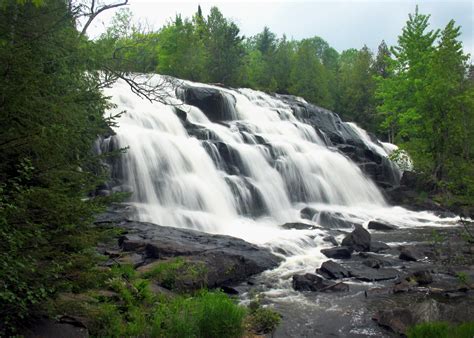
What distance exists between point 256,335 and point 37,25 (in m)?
6.47

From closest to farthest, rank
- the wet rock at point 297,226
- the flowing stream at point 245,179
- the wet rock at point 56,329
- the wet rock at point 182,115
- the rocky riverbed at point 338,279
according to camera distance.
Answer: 1. the wet rock at point 56,329
2. the rocky riverbed at point 338,279
3. the flowing stream at point 245,179
4. the wet rock at point 297,226
5. the wet rock at point 182,115

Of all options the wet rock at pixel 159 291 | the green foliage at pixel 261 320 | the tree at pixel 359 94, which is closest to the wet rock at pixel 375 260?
the green foliage at pixel 261 320

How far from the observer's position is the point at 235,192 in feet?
67.2

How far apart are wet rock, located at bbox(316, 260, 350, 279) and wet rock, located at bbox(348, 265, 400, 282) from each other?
0.24 metres

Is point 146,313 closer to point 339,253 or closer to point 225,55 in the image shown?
point 339,253

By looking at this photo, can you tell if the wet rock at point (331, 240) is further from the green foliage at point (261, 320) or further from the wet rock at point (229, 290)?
the green foliage at point (261, 320)

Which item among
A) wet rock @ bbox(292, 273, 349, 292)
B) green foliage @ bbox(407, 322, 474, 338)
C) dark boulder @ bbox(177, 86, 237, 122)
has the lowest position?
wet rock @ bbox(292, 273, 349, 292)

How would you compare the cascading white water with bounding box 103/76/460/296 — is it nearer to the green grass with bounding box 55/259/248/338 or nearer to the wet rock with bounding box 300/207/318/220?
the wet rock with bounding box 300/207/318/220

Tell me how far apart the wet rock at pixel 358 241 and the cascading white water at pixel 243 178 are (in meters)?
0.97

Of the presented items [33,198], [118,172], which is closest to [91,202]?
[33,198]

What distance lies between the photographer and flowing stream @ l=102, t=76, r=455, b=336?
16.8 m

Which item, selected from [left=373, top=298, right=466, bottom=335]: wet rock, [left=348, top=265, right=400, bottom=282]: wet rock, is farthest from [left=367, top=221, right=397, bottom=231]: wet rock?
[left=373, top=298, right=466, bottom=335]: wet rock

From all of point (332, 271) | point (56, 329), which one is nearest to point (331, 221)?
point (332, 271)

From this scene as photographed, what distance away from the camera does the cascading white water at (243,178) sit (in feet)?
56.1
